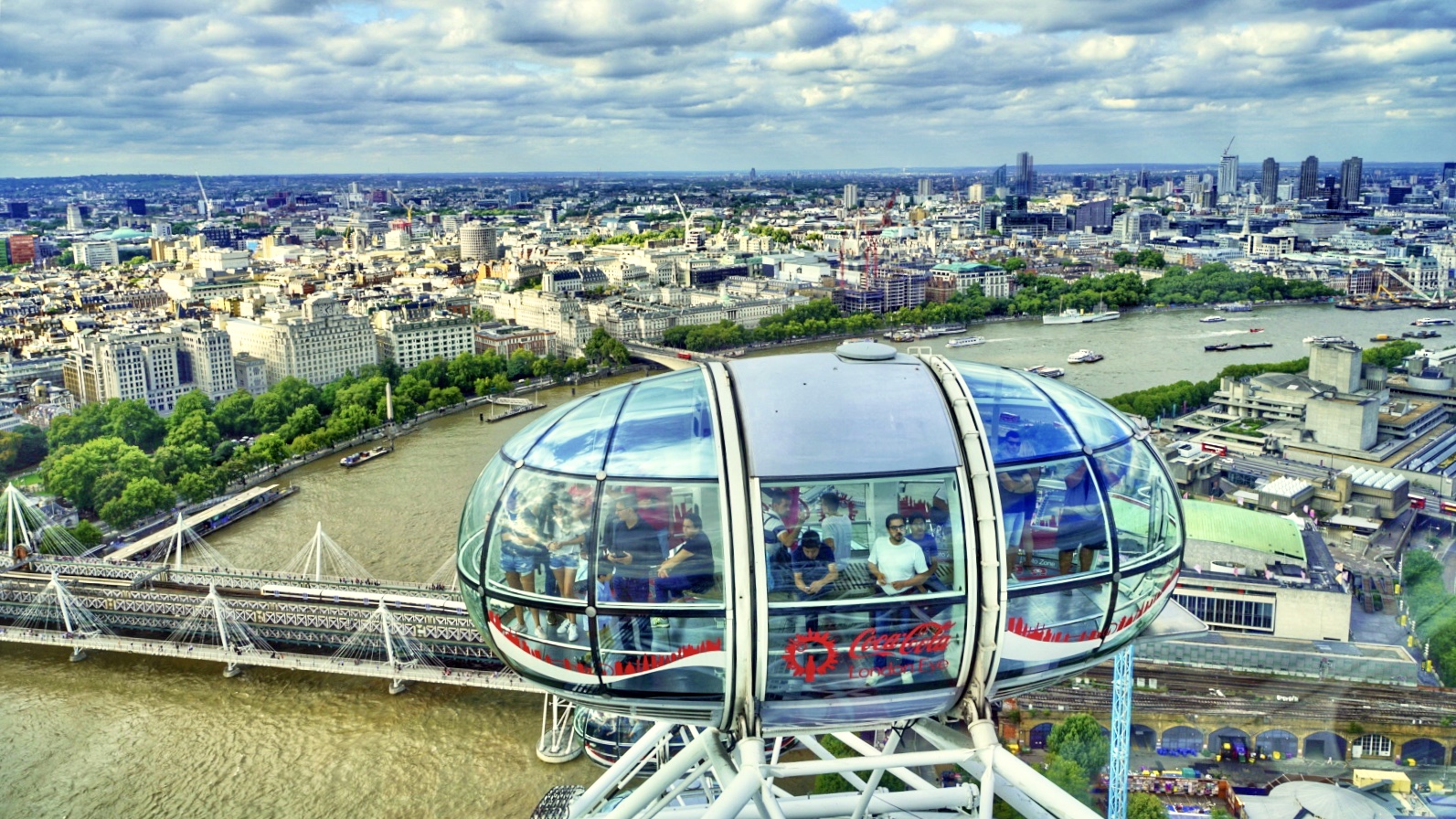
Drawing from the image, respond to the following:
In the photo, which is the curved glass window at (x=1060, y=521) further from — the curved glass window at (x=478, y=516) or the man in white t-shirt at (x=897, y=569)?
the curved glass window at (x=478, y=516)

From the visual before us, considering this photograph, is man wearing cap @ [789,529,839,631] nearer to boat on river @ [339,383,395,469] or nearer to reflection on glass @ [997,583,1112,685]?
reflection on glass @ [997,583,1112,685]

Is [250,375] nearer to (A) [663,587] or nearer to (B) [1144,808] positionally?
(B) [1144,808]

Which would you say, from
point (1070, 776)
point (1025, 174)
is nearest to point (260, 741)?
point (1070, 776)

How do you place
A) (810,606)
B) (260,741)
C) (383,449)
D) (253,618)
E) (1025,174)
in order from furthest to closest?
(1025,174), (383,449), (253,618), (260,741), (810,606)

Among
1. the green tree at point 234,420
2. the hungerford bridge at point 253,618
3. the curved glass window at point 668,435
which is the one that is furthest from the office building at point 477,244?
the curved glass window at point 668,435

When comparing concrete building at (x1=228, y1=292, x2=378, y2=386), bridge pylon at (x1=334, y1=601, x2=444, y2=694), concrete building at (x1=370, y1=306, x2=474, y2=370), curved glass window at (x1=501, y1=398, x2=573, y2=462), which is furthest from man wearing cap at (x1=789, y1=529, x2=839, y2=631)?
concrete building at (x1=370, y1=306, x2=474, y2=370)
